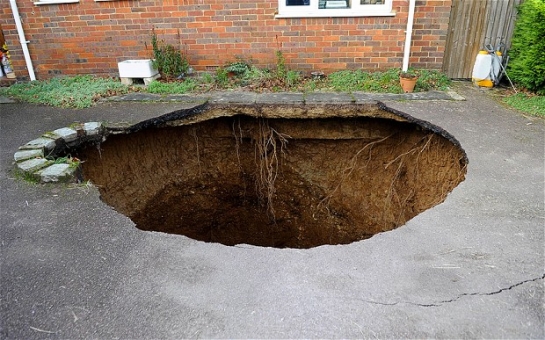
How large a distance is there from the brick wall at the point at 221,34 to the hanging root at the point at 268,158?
4.78 feet

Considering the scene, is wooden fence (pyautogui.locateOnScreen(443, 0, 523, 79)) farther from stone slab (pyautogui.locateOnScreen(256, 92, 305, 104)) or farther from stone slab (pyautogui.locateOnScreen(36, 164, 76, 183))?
stone slab (pyautogui.locateOnScreen(36, 164, 76, 183))

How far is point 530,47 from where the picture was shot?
19.6 ft

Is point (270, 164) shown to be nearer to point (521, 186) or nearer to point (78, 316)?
point (521, 186)

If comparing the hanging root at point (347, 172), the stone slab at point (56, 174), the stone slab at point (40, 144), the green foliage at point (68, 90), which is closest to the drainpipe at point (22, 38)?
the green foliage at point (68, 90)

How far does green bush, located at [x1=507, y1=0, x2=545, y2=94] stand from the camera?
5.79 metres

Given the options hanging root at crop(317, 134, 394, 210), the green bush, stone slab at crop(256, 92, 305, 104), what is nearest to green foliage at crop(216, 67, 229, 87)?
stone slab at crop(256, 92, 305, 104)

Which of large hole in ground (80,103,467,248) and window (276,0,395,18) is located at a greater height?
window (276,0,395,18)

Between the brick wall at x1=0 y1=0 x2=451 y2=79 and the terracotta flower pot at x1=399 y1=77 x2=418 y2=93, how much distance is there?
0.77 meters

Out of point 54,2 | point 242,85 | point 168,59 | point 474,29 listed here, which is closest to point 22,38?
point 54,2

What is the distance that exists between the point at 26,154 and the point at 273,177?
3767 mm

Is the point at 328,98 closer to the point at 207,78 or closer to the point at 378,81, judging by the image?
the point at 378,81

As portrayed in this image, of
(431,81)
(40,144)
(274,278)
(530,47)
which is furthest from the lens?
(431,81)

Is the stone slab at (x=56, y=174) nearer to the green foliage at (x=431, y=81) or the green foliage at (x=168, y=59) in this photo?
the green foliage at (x=168, y=59)

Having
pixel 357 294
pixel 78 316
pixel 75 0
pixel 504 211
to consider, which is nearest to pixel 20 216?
pixel 78 316
